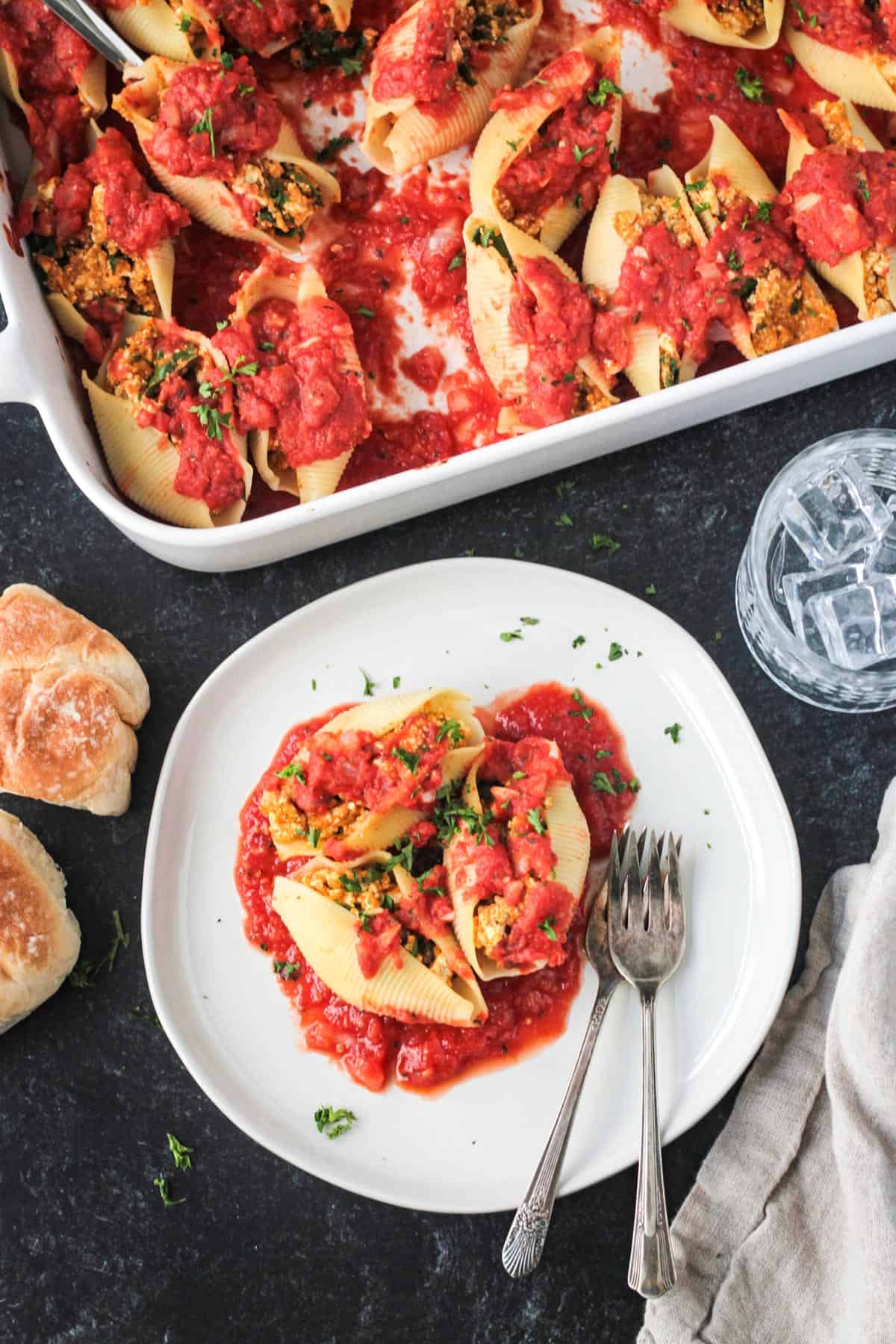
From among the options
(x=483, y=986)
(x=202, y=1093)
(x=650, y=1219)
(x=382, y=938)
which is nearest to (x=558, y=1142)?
(x=650, y=1219)

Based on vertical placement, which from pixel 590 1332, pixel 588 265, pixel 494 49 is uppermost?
pixel 494 49

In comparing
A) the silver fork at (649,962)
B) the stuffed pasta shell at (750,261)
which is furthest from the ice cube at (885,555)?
the silver fork at (649,962)

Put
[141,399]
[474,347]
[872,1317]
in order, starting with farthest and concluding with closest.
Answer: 1. [474,347]
2. [141,399]
3. [872,1317]

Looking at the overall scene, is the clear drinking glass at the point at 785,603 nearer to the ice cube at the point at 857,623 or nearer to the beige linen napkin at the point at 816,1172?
the ice cube at the point at 857,623

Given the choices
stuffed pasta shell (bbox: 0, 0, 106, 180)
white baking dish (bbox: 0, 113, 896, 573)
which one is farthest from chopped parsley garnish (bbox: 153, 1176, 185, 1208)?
stuffed pasta shell (bbox: 0, 0, 106, 180)

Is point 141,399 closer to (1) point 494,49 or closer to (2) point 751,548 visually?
(1) point 494,49

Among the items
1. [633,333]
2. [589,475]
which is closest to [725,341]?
[633,333]
